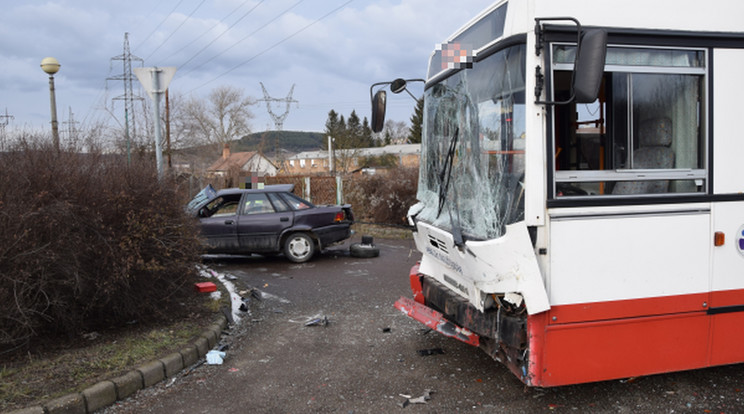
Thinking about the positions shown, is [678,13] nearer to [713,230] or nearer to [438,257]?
[713,230]

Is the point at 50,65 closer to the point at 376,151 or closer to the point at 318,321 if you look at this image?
the point at 318,321

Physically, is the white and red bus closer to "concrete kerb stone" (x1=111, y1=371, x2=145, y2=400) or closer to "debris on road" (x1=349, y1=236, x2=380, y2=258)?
"concrete kerb stone" (x1=111, y1=371, x2=145, y2=400)

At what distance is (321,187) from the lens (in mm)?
20781

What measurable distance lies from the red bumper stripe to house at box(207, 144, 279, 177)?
13914mm

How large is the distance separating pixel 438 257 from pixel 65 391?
3.28 m

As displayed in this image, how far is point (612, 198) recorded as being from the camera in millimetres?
3666

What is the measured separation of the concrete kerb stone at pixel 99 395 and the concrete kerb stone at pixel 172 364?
1.90 ft

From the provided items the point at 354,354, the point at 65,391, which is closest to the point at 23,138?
the point at 65,391

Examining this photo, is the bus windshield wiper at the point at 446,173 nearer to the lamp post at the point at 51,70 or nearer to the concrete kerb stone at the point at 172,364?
the concrete kerb stone at the point at 172,364

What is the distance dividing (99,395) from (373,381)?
2260 mm

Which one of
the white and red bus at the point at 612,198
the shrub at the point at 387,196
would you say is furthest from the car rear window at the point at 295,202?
the white and red bus at the point at 612,198

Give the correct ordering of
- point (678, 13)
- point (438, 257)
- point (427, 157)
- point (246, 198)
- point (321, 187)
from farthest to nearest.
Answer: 1. point (321, 187)
2. point (246, 198)
3. point (427, 157)
4. point (438, 257)
5. point (678, 13)

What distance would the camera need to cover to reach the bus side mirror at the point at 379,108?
501 centimetres

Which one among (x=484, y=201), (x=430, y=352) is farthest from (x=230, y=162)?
(x=484, y=201)
